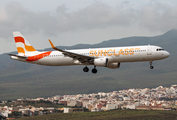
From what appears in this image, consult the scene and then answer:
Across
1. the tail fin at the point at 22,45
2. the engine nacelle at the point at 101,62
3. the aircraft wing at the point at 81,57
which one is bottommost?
the engine nacelle at the point at 101,62

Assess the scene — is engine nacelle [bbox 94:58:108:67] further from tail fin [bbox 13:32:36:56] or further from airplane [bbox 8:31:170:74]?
tail fin [bbox 13:32:36:56]

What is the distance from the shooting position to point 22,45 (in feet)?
237

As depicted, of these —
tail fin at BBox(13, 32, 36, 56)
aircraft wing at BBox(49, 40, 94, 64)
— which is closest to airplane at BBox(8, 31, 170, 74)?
aircraft wing at BBox(49, 40, 94, 64)

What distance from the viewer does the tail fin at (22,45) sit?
7181 cm

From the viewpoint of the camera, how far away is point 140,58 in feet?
203

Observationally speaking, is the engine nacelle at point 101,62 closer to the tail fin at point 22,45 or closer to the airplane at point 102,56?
the airplane at point 102,56

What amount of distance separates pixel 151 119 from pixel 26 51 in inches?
5790

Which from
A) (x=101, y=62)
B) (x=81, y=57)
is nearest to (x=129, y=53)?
(x=101, y=62)

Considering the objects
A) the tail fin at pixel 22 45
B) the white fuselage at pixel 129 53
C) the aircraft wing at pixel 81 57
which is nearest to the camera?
the white fuselage at pixel 129 53

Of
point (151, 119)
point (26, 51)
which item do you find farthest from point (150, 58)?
point (151, 119)

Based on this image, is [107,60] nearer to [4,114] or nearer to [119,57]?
[119,57]

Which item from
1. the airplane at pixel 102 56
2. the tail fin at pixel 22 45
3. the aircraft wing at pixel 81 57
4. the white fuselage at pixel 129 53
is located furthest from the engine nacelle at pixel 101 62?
the tail fin at pixel 22 45

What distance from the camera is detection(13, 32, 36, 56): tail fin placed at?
2827 inches

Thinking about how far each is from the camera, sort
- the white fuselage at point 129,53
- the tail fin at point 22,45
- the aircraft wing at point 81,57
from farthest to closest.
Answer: the tail fin at point 22,45 < the aircraft wing at point 81,57 < the white fuselage at point 129,53
